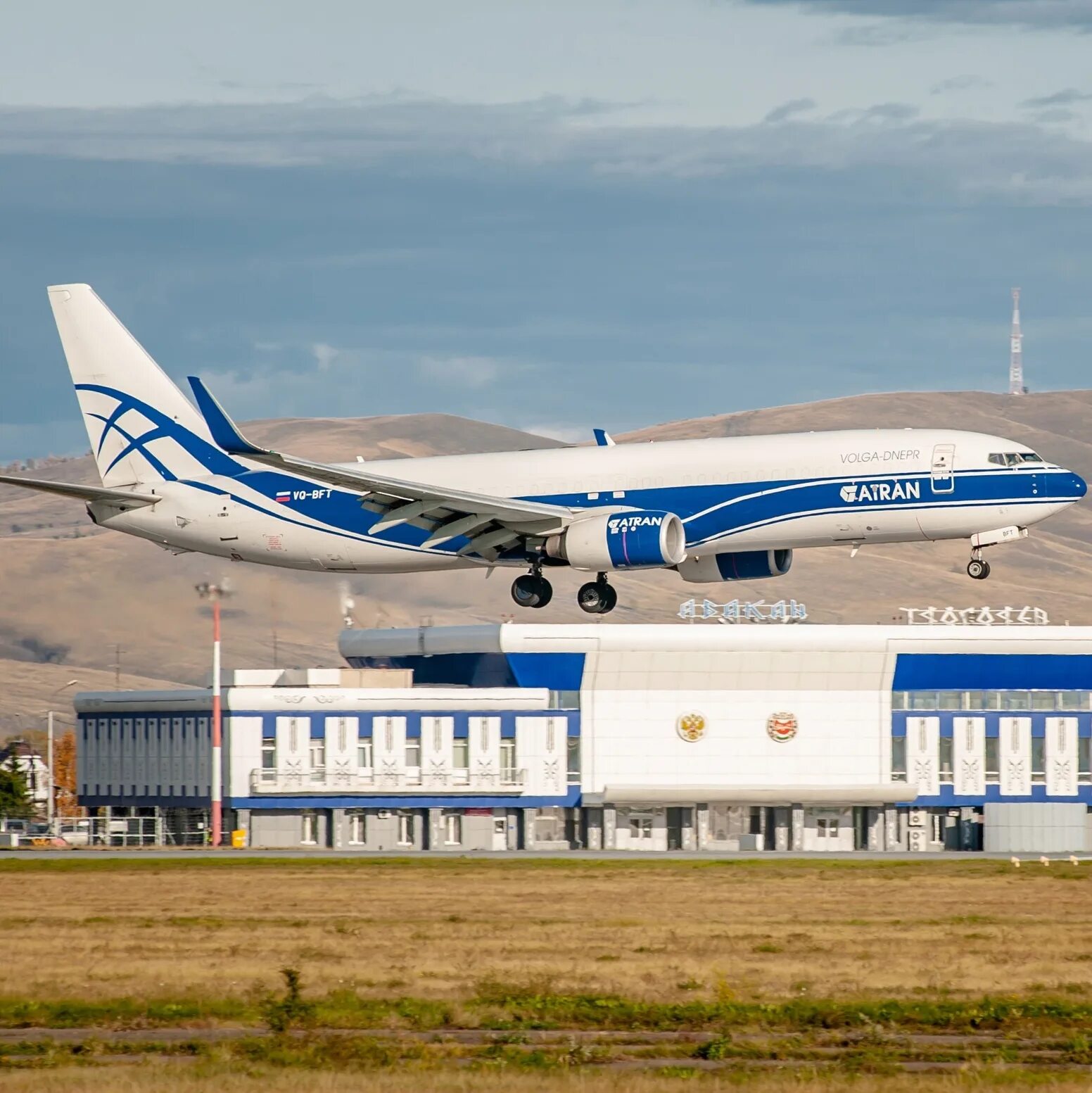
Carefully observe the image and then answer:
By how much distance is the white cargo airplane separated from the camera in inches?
2402

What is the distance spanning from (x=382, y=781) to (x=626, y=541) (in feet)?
224

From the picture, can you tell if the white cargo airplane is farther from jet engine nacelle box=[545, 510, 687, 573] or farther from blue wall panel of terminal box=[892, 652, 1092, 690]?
blue wall panel of terminal box=[892, 652, 1092, 690]

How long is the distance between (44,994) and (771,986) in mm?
16231

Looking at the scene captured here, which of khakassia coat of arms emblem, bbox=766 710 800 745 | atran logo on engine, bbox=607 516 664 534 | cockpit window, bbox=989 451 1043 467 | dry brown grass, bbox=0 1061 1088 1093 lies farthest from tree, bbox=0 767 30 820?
dry brown grass, bbox=0 1061 1088 1093

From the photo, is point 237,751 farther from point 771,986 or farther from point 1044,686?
point 771,986

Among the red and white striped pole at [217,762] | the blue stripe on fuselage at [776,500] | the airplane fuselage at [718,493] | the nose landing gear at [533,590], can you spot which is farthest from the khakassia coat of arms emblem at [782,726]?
the blue stripe on fuselage at [776,500]

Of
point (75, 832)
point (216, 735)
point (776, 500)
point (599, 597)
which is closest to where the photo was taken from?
point (776, 500)

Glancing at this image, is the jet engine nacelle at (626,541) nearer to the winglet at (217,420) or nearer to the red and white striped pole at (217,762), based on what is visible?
the winglet at (217,420)

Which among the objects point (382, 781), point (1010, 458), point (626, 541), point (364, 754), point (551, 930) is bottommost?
point (551, 930)

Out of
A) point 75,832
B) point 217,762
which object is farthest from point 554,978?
point 75,832

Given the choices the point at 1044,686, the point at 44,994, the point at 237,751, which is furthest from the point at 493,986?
the point at 1044,686

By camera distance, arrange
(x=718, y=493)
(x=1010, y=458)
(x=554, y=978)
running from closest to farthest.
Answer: (x=554, y=978) → (x=1010, y=458) → (x=718, y=493)

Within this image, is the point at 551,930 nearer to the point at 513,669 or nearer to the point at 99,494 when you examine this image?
the point at 99,494

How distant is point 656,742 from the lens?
13350 cm
